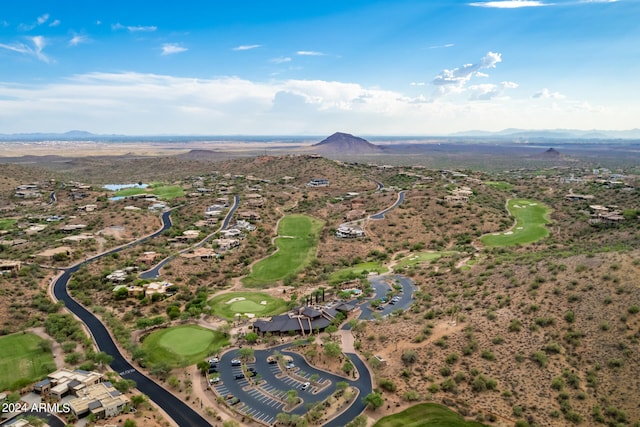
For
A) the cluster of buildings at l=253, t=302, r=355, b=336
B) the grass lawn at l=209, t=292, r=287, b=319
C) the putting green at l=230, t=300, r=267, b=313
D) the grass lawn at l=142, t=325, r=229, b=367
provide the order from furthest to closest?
the putting green at l=230, t=300, r=267, b=313
the grass lawn at l=209, t=292, r=287, b=319
the cluster of buildings at l=253, t=302, r=355, b=336
the grass lawn at l=142, t=325, r=229, b=367

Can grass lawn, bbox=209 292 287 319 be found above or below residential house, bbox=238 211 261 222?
below

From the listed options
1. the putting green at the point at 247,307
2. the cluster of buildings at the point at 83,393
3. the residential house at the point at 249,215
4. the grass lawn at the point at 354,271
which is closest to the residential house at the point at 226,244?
the residential house at the point at 249,215

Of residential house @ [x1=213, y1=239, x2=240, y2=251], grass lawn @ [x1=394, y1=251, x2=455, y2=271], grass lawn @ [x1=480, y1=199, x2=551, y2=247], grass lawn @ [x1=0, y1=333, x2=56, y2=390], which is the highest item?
grass lawn @ [x1=480, y1=199, x2=551, y2=247]

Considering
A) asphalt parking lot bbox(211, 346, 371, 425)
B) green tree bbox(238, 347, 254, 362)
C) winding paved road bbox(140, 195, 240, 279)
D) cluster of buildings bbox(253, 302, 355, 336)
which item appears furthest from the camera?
winding paved road bbox(140, 195, 240, 279)

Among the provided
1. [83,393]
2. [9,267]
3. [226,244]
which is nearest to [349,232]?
[226,244]

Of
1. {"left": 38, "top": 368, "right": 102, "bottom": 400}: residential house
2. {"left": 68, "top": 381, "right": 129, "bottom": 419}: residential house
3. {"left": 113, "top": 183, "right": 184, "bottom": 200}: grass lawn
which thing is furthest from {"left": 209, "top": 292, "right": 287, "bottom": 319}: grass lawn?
{"left": 113, "top": 183, "right": 184, "bottom": 200}: grass lawn

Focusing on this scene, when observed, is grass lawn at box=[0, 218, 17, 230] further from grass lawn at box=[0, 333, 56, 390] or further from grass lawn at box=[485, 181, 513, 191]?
grass lawn at box=[485, 181, 513, 191]

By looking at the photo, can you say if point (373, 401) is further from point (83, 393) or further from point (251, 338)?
point (83, 393)
